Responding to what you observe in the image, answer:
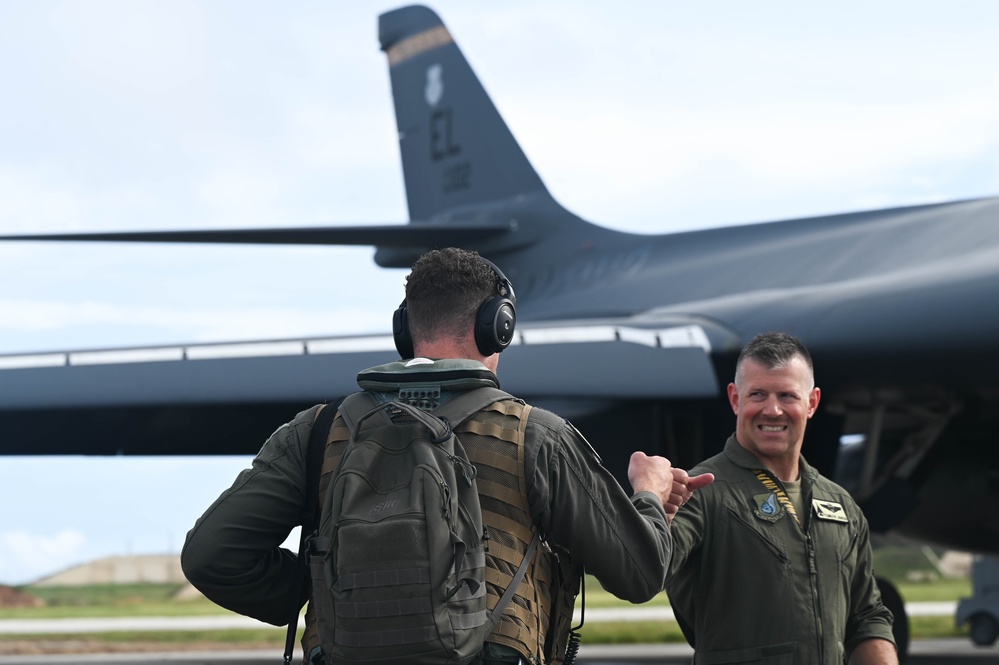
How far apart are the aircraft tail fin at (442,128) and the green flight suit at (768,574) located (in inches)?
419

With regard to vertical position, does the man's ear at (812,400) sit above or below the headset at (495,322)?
below

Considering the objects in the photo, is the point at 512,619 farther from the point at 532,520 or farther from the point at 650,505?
the point at 650,505

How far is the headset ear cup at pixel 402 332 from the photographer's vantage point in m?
2.61

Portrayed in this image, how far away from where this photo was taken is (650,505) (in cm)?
250

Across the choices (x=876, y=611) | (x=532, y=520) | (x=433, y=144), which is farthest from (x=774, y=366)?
(x=433, y=144)

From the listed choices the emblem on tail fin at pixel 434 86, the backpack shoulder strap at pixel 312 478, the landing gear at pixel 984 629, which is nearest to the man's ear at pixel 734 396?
the backpack shoulder strap at pixel 312 478

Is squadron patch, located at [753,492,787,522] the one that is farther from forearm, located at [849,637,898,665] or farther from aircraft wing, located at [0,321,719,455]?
aircraft wing, located at [0,321,719,455]

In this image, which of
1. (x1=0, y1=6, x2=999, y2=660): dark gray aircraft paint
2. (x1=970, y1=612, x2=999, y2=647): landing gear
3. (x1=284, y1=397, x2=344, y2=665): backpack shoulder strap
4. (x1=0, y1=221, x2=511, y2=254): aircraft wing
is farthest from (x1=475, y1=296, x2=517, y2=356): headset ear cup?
(x1=970, y1=612, x2=999, y2=647): landing gear

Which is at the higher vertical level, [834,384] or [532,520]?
[532,520]

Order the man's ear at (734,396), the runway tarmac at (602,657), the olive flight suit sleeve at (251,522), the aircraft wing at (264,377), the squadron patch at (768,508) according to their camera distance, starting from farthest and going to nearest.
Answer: the runway tarmac at (602,657) < the aircraft wing at (264,377) < the man's ear at (734,396) < the squadron patch at (768,508) < the olive flight suit sleeve at (251,522)

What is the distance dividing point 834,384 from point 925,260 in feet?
4.63

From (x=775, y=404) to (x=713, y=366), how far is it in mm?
5861

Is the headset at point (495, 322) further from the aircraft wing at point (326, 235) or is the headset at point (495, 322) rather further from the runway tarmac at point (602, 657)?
the aircraft wing at point (326, 235)

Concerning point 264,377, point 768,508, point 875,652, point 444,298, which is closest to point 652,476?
point 444,298
